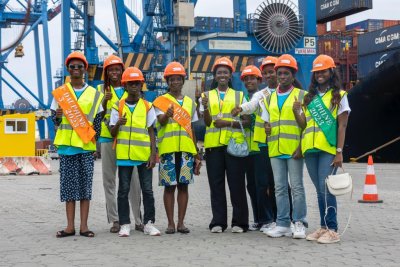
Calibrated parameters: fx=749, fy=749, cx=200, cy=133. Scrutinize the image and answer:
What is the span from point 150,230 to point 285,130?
173cm

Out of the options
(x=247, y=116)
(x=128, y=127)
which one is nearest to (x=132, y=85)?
(x=128, y=127)

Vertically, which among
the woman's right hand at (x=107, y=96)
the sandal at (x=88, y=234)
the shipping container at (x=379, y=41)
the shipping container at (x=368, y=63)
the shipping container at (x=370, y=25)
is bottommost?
the sandal at (x=88, y=234)

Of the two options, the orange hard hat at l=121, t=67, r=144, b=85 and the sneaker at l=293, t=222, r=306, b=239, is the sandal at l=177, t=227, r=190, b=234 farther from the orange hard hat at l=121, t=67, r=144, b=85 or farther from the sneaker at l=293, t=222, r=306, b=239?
the orange hard hat at l=121, t=67, r=144, b=85

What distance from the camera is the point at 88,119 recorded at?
7703 millimetres

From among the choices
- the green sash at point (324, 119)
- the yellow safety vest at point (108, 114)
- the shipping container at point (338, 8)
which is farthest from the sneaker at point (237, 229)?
the shipping container at point (338, 8)

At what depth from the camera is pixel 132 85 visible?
306 inches

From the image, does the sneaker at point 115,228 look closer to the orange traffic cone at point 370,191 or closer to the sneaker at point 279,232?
the sneaker at point 279,232

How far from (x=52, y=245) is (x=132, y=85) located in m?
1.84

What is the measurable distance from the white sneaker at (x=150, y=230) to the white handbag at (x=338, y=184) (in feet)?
6.10

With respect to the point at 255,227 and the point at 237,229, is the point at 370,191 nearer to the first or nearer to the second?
the point at 255,227

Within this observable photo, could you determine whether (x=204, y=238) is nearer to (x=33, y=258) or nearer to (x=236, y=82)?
(x=33, y=258)

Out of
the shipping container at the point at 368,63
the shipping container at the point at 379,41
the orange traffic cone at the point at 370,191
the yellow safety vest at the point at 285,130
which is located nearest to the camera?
the yellow safety vest at the point at 285,130

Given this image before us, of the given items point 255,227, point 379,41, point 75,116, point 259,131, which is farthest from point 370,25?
point 75,116

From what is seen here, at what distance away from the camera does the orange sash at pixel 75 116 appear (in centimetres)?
761
